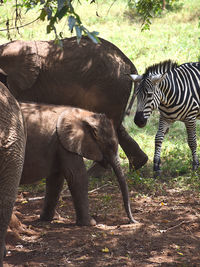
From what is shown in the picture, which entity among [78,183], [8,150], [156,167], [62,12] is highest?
[62,12]

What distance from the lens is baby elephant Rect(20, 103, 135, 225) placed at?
530 cm

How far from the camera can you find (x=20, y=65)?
7031 millimetres

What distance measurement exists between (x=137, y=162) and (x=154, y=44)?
10069 mm

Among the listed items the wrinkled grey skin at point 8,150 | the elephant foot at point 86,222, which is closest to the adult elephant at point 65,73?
the elephant foot at point 86,222

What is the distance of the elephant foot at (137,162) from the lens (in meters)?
8.24

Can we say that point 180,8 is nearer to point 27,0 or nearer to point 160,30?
point 160,30

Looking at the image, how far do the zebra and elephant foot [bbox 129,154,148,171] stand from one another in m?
0.22

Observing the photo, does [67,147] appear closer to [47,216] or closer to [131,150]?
[47,216]

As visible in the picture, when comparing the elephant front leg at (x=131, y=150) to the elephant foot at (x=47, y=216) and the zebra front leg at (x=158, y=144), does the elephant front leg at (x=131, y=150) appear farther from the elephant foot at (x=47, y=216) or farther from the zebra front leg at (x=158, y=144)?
the elephant foot at (x=47, y=216)

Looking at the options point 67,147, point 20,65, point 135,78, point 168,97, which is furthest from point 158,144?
point 67,147

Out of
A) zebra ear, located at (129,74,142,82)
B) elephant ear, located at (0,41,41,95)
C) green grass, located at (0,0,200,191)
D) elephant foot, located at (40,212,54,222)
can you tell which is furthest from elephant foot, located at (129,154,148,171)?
elephant foot, located at (40,212,54,222)

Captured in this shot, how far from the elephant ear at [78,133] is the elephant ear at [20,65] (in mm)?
1608

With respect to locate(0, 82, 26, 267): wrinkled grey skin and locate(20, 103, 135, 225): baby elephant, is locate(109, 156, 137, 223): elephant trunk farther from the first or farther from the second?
locate(0, 82, 26, 267): wrinkled grey skin

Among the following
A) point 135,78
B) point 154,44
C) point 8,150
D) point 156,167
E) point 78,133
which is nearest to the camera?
point 8,150
